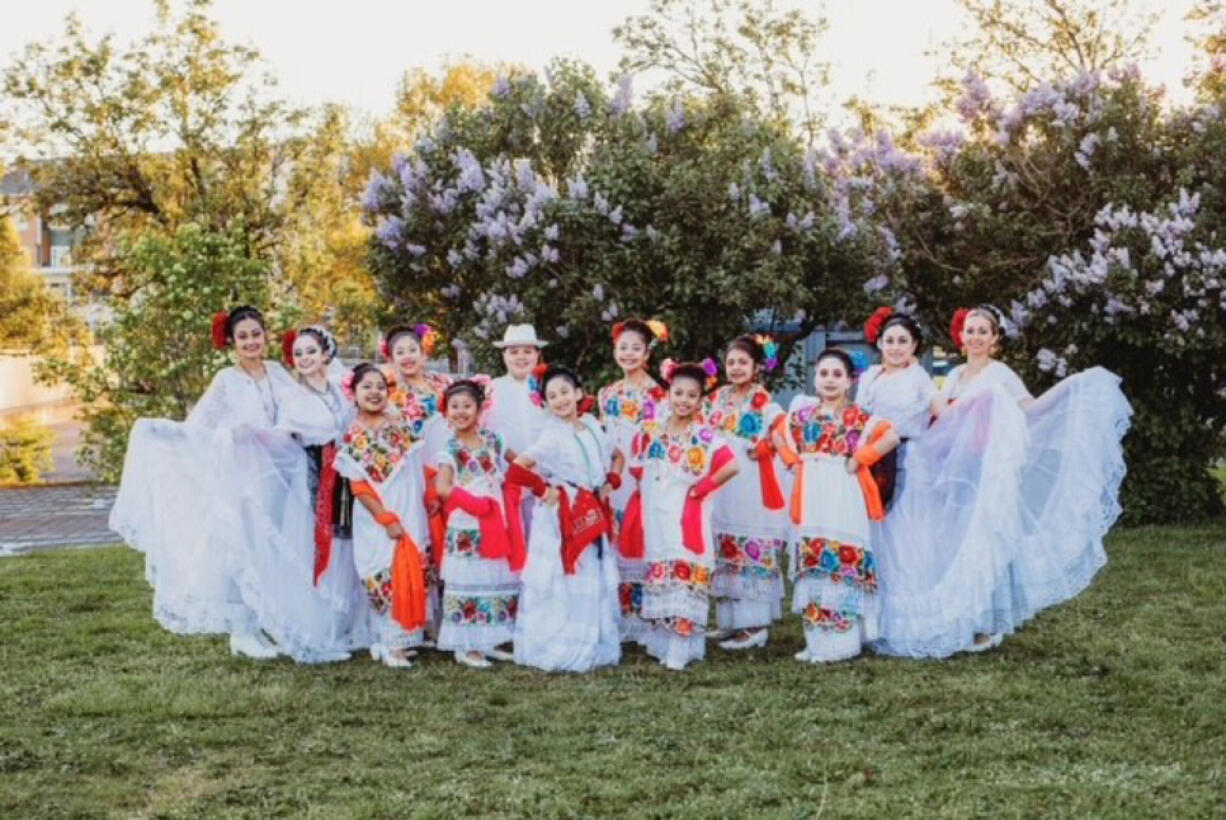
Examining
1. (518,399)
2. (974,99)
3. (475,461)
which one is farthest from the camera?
(974,99)

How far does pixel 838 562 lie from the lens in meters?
7.09

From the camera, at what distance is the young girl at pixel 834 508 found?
23.1 ft

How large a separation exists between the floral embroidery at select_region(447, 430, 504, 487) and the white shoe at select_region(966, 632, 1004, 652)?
241 centimetres

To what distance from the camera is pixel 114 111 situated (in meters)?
22.5

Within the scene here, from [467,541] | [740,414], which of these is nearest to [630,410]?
[740,414]

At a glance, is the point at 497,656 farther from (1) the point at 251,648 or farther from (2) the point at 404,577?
(1) the point at 251,648

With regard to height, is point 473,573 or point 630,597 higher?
point 473,573

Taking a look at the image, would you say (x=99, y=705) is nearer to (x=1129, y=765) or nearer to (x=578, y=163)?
(x=1129, y=765)

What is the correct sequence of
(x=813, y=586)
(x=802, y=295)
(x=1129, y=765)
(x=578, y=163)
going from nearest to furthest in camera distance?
1. (x=1129, y=765)
2. (x=813, y=586)
3. (x=802, y=295)
4. (x=578, y=163)

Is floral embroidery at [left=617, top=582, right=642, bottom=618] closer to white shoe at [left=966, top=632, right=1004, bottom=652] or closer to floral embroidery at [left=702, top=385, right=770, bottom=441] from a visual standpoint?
floral embroidery at [left=702, top=385, right=770, bottom=441]

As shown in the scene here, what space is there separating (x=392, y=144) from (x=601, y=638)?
865 inches

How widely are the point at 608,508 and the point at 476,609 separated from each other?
0.78 m

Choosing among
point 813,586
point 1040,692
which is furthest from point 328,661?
point 1040,692

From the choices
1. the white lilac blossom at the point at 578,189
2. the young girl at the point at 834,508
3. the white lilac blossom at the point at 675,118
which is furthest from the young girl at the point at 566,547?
the white lilac blossom at the point at 675,118
